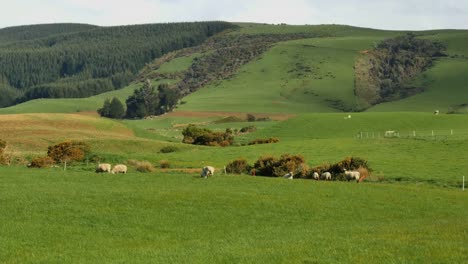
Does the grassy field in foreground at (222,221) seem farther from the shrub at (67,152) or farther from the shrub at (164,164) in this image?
the shrub at (67,152)

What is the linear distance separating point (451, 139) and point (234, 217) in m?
51.2

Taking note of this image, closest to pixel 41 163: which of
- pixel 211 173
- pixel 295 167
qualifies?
pixel 211 173

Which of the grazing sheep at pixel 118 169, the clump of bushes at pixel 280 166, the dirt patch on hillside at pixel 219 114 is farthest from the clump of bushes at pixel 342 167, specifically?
the dirt patch on hillside at pixel 219 114

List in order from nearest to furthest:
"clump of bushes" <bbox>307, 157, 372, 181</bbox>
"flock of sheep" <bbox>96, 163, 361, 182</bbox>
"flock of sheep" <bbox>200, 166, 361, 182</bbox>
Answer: "flock of sheep" <bbox>200, 166, 361, 182</bbox>
"flock of sheep" <bbox>96, 163, 361, 182</bbox>
"clump of bushes" <bbox>307, 157, 372, 181</bbox>

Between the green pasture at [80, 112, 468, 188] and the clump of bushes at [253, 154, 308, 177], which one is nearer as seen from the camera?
the clump of bushes at [253, 154, 308, 177]

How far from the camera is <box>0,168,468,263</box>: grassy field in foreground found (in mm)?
22297

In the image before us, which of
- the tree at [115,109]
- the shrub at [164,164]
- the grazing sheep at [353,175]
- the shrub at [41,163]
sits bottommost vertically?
the tree at [115,109]

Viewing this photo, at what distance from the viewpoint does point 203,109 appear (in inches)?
7623

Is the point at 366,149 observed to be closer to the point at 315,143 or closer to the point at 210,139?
the point at 315,143

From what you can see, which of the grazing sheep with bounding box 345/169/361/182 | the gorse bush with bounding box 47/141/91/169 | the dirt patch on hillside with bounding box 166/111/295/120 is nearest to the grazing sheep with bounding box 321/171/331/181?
the grazing sheep with bounding box 345/169/361/182

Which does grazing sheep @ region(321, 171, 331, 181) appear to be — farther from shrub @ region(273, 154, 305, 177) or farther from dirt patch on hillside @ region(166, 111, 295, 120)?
dirt patch on hillside @ region(166, 111, 295, 120)

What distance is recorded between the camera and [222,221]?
3050 cm

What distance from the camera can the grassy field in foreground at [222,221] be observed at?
22297 millimetres

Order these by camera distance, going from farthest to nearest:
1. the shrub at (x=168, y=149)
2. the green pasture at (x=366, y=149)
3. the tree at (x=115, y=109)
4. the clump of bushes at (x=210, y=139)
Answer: the tree at (x=115, y=109) < the clump of bushes at (x=210, y=139) < the shrub at (x=168, y=149) < the green pasture at (x=366, y=149)
